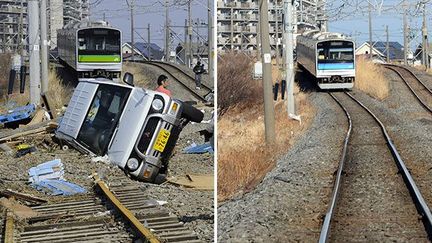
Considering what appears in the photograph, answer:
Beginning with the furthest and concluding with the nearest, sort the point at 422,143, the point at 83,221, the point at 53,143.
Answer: the point at 422,143
the point at 53,143
the point at 83,221

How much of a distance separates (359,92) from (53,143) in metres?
21.8

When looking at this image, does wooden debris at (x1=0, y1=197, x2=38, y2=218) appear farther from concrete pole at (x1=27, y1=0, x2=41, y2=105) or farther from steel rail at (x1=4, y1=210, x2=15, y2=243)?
concrete pole at (x1=27, y1=0, x2=41, y2=105)

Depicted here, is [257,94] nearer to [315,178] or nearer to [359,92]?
[359,92]

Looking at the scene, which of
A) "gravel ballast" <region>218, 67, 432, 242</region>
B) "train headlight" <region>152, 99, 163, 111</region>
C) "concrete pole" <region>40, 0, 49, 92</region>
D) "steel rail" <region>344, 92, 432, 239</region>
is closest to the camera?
"gravel ballast" <region>218, 67, 432, 242</region>

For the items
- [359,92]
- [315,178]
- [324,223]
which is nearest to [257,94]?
[359,92]

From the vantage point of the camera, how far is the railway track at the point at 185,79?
3056 cm

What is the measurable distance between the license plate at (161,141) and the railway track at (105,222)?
1.91 meters

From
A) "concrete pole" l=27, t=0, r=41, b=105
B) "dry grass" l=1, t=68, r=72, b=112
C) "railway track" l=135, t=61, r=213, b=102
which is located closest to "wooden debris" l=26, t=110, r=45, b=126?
"concrete pole" l=27, t=0, r=41, b=105

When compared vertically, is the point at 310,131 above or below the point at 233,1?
below

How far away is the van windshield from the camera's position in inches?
456

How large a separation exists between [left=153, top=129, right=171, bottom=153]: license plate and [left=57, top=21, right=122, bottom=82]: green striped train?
1745 centimetres

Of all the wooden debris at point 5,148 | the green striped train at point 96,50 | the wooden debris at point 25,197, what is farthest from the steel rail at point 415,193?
the green striped train at point 96,50

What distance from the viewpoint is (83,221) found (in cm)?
746

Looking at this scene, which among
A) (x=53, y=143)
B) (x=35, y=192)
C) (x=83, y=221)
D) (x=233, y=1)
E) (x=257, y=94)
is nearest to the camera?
(x=83, y=221)
